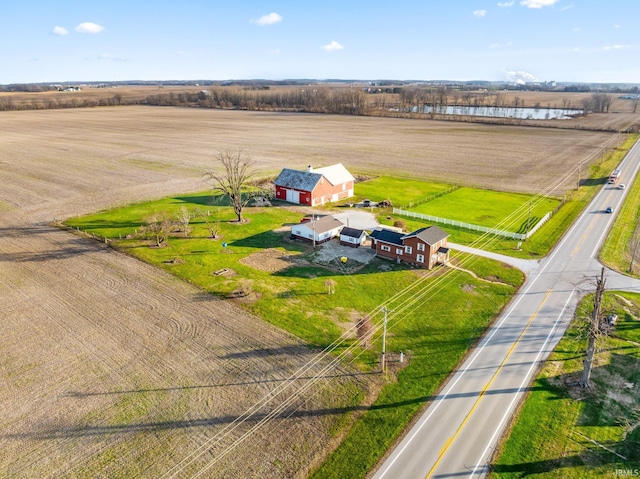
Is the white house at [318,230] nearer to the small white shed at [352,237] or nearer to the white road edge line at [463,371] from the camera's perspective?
the small white shed at [352,237]

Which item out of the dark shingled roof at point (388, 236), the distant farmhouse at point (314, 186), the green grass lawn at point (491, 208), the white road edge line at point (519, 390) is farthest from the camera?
the distant farmhouse at point (314, 186)

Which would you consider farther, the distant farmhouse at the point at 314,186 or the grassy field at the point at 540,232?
the distant farmhouse at the point at 314,186

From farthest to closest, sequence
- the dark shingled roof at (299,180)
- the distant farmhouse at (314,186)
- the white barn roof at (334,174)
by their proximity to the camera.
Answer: the white barn roof at (334,174)
the distant farmhouse at (314,186)
the dark shingled roof at (299,180)

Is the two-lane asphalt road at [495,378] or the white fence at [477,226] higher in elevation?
the white fence at [477,226]

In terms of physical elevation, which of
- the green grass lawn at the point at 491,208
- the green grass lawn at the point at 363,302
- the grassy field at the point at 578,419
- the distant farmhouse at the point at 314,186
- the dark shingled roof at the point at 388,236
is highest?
the distant farmhouse at the point at 314,186

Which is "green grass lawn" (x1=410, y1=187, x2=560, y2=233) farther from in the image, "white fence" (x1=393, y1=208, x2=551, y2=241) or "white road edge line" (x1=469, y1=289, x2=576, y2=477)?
"white road edge line" (x1=469, y1=289, x2=576, y2=477)

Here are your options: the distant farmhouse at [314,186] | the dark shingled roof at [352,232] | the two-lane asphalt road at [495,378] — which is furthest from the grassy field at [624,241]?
the distant farmhouse at [314,186]

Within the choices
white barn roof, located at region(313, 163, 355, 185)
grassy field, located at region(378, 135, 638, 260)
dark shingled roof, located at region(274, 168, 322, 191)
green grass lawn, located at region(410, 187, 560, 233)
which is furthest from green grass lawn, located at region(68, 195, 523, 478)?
white barn roof, located at region(313, 163, 355, 185)

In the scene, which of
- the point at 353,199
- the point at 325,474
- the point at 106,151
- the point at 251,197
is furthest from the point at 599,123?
the point at 325,474

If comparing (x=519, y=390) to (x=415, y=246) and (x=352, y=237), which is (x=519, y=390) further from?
(x=352, y=237)
